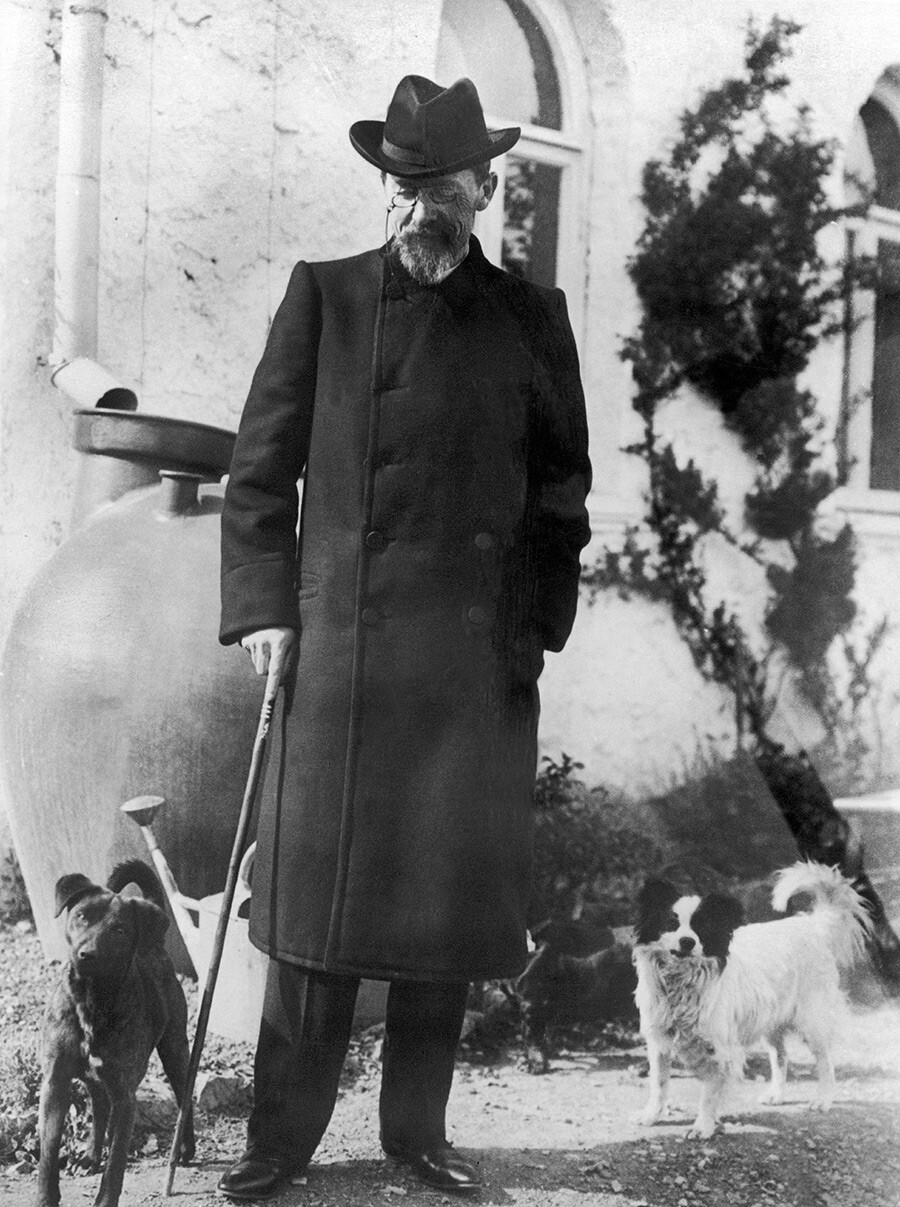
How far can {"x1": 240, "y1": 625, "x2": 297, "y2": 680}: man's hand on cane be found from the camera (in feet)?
9.31

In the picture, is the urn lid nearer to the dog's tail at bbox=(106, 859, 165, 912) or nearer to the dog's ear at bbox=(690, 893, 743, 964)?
the dog's tail at bbox=(106, 859, 165, 912)

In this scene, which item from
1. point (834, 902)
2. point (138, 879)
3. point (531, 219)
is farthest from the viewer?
point (531, 219)

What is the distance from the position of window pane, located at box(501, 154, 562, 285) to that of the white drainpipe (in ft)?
3.68

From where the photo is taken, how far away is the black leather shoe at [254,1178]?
2.84 m

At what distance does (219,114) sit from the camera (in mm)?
3236

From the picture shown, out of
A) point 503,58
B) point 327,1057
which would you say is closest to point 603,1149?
point 327,1057

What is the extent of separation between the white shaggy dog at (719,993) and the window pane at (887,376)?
1.37m

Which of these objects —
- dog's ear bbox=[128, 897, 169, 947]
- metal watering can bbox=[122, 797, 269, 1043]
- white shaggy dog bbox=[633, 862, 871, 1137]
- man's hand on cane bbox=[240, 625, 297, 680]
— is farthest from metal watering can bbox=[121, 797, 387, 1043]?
white shaggy dog bbox=[633, 862, 871, 1137]

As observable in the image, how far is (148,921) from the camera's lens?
296cm

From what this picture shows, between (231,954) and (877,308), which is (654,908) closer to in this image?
(231,954)

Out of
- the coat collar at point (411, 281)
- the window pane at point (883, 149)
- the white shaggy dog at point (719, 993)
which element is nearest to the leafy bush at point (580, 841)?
the white shaggy dog at point (719, 993)

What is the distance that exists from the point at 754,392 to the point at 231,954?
2.11 meters

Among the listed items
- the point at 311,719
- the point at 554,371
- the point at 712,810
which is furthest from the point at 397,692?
the point at 712,810

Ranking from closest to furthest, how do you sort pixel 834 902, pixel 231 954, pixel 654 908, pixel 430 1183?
1. pixel 430 1183
2. pixel 231 954
3. pixel 654 908
4. pixel 834 902
